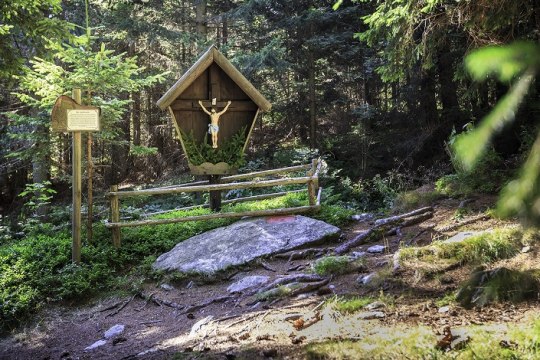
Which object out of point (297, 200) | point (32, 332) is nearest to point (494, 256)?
point (297, 200)

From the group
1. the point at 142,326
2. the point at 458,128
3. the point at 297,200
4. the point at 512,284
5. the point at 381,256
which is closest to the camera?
the point at 512,284

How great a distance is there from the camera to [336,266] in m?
5.61

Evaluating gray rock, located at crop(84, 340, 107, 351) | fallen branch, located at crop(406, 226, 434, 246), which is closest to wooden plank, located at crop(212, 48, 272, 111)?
fallen branch, located at crop(406, 226, 434, 246)

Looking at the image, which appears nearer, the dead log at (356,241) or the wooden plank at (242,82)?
the dead log at (356,241)

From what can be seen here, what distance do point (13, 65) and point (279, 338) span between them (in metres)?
6.18

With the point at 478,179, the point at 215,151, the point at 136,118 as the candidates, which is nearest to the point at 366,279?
the point at 478,179

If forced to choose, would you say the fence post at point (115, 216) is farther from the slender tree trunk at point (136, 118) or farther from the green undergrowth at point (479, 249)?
the slender tree trunk at point (136, 118)

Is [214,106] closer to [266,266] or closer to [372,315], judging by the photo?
[266,266]

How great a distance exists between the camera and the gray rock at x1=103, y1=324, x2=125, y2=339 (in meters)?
5.53

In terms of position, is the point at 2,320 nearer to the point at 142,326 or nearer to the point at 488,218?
the point at 142,326

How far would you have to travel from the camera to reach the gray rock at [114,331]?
18.1 feet

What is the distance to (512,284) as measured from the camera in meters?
3.66

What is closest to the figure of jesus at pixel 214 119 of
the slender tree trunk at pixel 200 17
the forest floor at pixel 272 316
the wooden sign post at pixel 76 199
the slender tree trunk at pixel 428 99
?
the wooden sign post at pixel 76 199

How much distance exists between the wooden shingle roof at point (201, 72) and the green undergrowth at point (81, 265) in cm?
255
